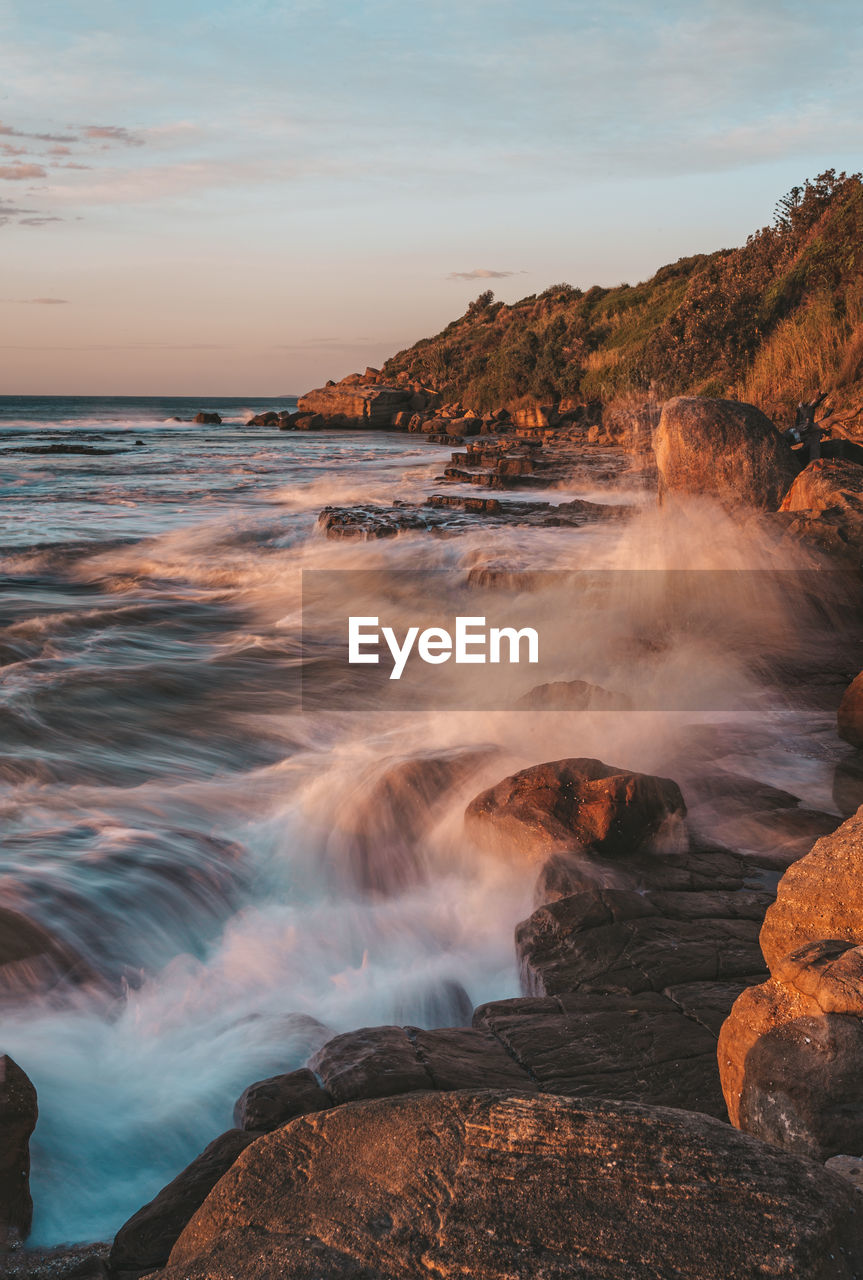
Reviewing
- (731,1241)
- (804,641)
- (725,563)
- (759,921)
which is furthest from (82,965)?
(725,563)

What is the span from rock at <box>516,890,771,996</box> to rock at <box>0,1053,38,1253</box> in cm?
205

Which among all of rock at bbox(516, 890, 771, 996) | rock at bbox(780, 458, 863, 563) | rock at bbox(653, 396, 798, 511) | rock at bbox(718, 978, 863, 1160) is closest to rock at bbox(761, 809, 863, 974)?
rock at bbox(718, 978, 863, 1160)

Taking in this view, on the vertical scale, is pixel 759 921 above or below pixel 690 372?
below

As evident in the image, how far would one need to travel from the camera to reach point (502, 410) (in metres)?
37.9

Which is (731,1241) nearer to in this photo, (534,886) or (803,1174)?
(803,1174)

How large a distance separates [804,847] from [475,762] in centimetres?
225

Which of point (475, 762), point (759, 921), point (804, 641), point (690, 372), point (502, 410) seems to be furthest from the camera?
point (502, 410)

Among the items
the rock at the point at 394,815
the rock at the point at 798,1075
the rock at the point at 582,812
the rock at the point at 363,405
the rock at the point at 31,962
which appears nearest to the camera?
the rock at the point at 798,1075

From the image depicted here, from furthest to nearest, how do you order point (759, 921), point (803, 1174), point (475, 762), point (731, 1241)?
1. point (475, 762)
2. point (759, 921)
3. point (803, 1174)
4. point (731, 1241)

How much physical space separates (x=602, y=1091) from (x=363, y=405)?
49.8 metres

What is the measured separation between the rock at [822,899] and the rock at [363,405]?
49.2 m

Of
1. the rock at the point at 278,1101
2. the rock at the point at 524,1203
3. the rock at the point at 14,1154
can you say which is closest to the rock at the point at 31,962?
the rock at the point at 14,1154

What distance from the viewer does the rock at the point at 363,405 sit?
50.5 meters

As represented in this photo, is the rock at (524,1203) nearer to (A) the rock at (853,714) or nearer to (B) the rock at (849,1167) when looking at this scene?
(B) the rock at (849,1167)
